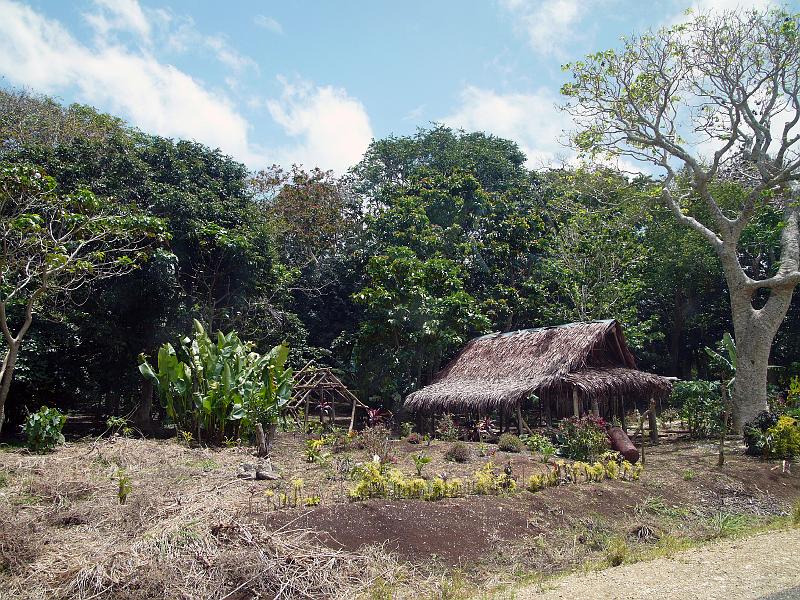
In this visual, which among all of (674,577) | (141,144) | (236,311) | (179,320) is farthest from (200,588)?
(141,144)

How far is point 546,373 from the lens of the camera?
15.2m

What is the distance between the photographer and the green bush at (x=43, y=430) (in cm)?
1173

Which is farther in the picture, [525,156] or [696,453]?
[525,156]

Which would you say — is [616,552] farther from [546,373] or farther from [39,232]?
[39,232]

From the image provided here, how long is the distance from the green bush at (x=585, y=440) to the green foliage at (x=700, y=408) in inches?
254

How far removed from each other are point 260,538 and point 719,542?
16.1 feet

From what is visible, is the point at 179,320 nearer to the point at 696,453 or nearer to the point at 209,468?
the point at 209,468

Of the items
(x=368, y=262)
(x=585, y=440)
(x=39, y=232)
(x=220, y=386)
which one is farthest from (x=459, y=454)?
(x=368, y=262)

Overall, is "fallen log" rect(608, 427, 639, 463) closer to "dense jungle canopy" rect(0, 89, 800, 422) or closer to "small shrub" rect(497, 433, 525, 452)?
"small shrub" rect(497, 433, 525, 452)

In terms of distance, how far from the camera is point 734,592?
5.23m

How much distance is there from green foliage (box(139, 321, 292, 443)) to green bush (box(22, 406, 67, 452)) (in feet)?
6.48

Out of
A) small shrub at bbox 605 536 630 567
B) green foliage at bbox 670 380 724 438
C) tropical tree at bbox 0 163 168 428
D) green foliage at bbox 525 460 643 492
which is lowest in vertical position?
small shrub at bbox 605 536 630 567

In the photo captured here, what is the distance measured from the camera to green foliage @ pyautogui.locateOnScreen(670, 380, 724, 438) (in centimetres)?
1720

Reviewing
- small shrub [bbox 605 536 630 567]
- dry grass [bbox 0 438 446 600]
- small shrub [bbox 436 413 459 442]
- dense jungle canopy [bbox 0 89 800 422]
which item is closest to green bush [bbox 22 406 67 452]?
dense jungle canopy [bbox 0 89 800 422]
